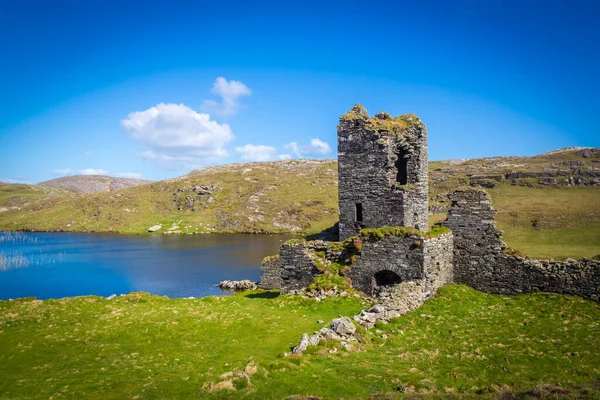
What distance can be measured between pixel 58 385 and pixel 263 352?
559 centimetres

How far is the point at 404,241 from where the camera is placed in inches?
712

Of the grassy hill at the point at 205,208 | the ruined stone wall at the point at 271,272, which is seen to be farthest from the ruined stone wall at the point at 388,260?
the grassy hill at the point at 205,208

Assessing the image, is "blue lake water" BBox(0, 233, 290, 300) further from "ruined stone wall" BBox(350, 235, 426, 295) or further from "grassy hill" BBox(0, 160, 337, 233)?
"ruined stone wall" BBox(350, 235, 426, 295)

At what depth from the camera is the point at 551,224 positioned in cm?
5416

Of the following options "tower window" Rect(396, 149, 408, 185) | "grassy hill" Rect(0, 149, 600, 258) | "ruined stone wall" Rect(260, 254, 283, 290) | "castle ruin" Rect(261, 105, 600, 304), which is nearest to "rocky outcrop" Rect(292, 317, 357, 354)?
"castle ruin" Rect(261, 105, 600, 304)

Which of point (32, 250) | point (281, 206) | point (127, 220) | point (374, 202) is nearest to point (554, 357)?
point (374, 202)

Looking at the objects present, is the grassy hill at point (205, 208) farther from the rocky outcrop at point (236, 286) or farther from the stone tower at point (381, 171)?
the stone tower at point (381, 171)

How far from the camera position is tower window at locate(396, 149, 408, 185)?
2322 cm

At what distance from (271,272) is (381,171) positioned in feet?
36.2

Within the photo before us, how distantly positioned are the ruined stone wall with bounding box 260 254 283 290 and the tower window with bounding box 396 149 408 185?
10410 millimetres

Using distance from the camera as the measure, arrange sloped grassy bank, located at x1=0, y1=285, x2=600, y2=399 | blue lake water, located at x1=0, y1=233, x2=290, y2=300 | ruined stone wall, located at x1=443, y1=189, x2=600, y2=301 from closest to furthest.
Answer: sloped grassy bank, located at x1=0, y1=285, x2=600, y2=399 < ruined stone wall, located at x1=443, y1=189, x2=600, y2=301 < blue lake water, located at x1=0, y1=233, x2=290, y2=300

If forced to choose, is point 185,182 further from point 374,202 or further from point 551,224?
point 374,202

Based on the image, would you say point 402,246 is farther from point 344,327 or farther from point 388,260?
point 344,327

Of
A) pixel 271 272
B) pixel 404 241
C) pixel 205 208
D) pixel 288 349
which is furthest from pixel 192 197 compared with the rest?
pixel 288 349
